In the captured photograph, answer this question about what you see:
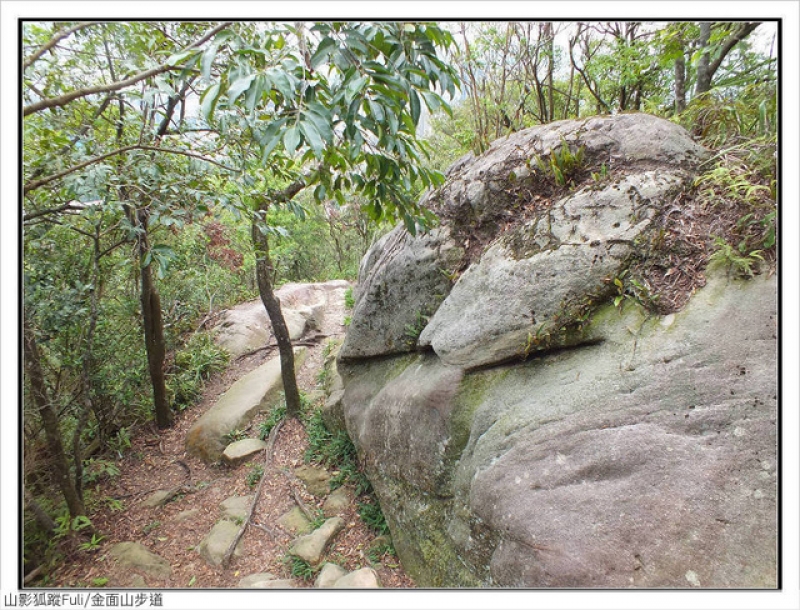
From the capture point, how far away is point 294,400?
214 inches

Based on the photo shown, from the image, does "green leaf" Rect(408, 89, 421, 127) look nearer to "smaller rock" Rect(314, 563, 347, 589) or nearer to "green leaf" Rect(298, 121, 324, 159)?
"green leaf" Rect(298, 121, 324, 159)

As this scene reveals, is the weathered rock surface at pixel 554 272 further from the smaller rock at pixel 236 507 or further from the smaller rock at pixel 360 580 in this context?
the smaller rock at pixel 236 507

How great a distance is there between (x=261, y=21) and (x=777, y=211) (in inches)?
109

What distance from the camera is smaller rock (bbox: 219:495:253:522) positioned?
3984mm

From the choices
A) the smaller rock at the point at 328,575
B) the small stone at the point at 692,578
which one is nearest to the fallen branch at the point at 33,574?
the smaller rock at the point at 328,575

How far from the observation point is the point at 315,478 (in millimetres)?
4414

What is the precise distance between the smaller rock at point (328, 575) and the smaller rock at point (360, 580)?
63 mm

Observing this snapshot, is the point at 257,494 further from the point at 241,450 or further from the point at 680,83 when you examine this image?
the point at 680,83

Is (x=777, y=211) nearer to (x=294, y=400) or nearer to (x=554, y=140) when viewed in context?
(x=554, y=140)

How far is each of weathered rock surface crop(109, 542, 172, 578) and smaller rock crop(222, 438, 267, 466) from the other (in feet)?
4.16

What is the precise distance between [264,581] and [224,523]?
2.98ft

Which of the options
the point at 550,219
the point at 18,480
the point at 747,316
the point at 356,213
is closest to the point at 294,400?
the point at 18,480

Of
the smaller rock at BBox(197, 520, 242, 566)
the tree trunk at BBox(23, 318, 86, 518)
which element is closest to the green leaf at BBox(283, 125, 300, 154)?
the tree trunk at BBox(23, 318, 86, 518)

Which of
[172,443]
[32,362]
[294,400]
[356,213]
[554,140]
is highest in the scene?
[356,213]
